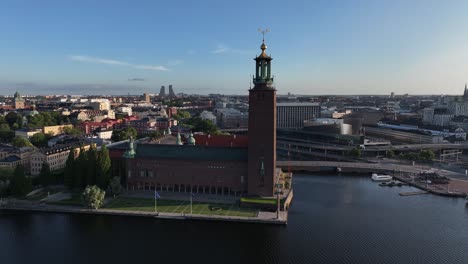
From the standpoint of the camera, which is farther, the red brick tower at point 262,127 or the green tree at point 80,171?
the green tree at point 80,171

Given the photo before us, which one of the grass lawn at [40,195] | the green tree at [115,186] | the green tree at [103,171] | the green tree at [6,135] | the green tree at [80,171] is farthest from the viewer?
the green tree at [6,135]

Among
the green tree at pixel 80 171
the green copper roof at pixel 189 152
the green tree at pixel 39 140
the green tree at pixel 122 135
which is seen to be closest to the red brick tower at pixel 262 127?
the green copper roof at pixel 189 152

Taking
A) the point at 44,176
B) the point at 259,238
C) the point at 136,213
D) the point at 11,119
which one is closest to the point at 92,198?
the point at 136,213

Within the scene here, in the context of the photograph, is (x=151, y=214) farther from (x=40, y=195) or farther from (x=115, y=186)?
(x=40, y=195)

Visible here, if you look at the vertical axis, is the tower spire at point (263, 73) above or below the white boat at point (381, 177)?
above

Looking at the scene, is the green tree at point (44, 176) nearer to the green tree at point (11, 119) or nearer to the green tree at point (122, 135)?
the green tree at point (122, 135)

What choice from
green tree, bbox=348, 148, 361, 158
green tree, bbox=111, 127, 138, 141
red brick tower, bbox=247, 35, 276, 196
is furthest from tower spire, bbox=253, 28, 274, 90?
green tree, bbox=111, 127, 138, 141

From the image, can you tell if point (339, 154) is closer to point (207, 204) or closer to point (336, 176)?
point (336, 176)
